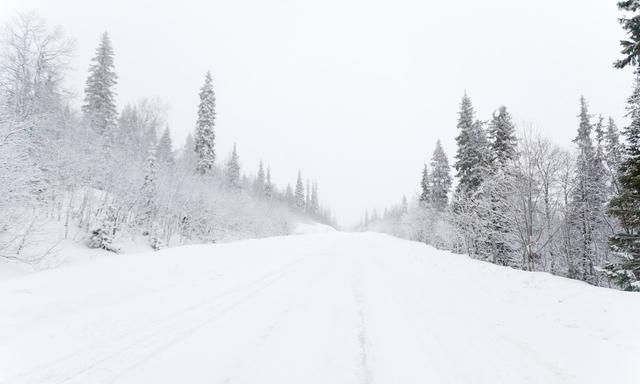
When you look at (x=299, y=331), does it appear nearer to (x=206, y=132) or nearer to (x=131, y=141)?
(x=131, y=141)

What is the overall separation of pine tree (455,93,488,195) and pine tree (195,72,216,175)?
3087cm

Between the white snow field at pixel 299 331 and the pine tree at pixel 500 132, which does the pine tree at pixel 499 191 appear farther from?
the white snow field at pixel 299 331

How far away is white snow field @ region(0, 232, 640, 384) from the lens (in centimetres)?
325

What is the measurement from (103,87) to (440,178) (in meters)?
46.1

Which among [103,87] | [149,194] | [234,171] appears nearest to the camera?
[149,194]

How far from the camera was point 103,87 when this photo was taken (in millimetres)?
35062

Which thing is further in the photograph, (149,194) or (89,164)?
(149,194)

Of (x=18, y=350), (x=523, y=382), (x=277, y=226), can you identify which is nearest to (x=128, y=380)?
(x=18, y=350)

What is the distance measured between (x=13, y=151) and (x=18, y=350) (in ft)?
37.8

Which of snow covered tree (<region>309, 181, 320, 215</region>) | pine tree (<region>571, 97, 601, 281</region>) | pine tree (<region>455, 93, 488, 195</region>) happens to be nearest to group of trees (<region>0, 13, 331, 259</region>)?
pine tree (<region>455, 93, 488, 195</region>)

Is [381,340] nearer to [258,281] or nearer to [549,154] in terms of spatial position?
[258,281]

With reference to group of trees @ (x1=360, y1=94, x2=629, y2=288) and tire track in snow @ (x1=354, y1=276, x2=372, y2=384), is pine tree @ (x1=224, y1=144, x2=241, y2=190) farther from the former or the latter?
tire track in snow @ (x1=354, y1=276, x2=372, y2=384)

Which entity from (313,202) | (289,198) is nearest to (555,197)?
(289,198)

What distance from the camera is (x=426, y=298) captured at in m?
6.92
